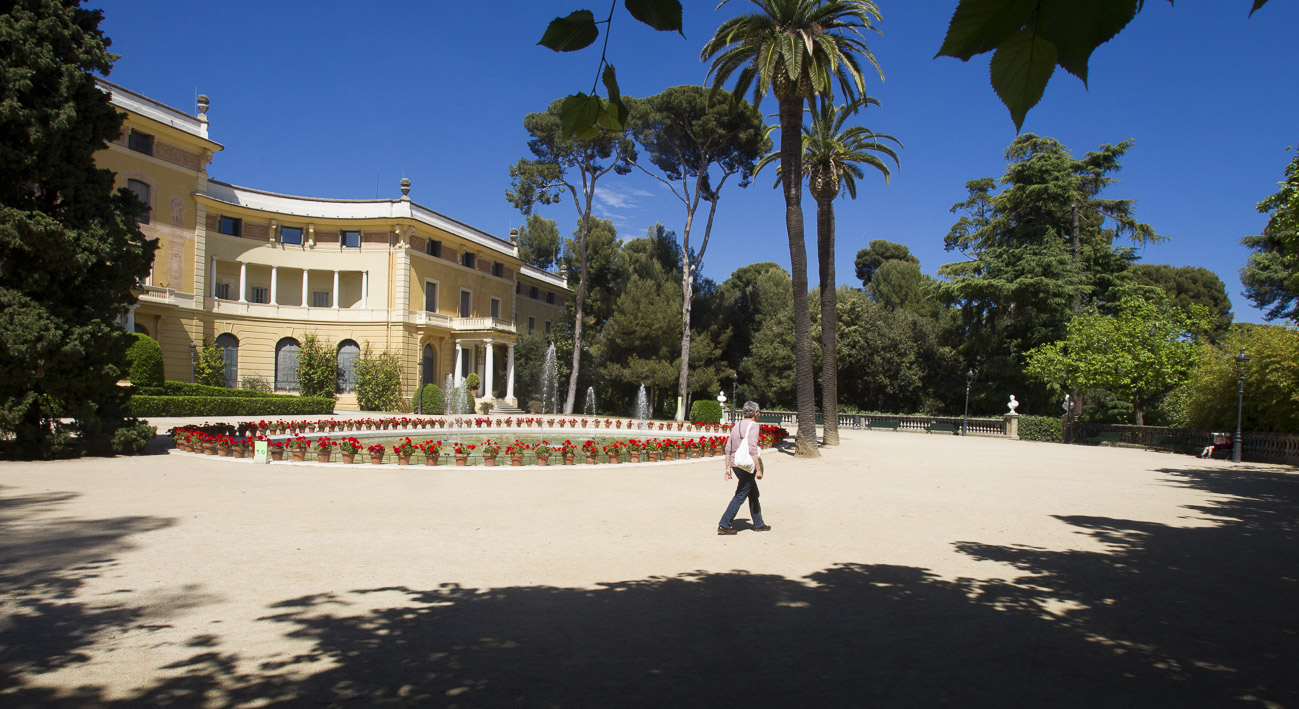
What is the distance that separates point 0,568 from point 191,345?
108 ft

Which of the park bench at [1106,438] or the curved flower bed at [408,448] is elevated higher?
the curved flower bed at [408,448]

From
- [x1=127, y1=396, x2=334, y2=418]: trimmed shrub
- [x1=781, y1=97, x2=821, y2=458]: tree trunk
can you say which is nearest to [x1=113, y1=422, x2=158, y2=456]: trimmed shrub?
[x1=127, y1=396, x2=334, y2=418]: trimmed shrub

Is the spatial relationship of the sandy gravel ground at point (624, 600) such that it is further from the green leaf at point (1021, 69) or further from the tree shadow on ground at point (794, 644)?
the green leaf at point (1021, 69)

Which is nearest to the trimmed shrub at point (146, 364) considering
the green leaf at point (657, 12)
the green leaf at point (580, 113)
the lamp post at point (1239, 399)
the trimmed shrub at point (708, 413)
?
the trimmed shrub at point (708, 413)

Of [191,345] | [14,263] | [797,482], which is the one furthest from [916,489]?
[191,345]

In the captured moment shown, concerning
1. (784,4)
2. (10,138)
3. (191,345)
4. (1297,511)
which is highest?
(784,4)

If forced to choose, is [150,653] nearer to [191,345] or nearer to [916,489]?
[916,489]

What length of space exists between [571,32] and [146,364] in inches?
1260

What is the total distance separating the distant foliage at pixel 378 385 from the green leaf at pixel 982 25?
39.3 metres

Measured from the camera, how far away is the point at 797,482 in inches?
516

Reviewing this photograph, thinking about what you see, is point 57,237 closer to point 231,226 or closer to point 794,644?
point 794,644

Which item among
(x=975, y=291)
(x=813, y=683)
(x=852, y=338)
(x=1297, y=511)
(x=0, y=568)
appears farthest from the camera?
(x=852, y=338)

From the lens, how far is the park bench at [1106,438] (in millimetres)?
27703

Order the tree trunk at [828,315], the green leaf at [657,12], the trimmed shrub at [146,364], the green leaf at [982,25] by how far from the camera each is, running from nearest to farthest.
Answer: the green leaf at [982,25] → the green leaf at [657,12] → the tree trunk at [828,315] → the trimmed shrub at [146,364]
